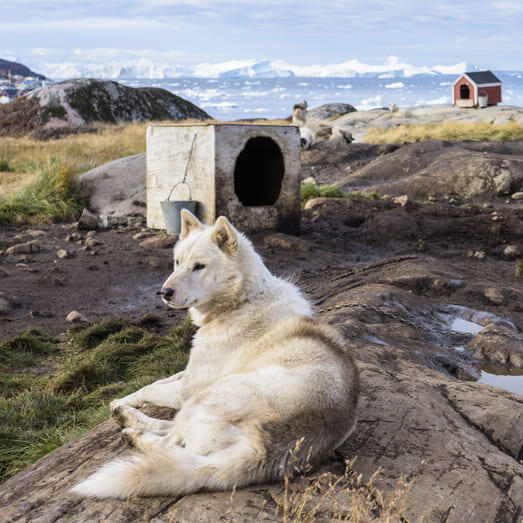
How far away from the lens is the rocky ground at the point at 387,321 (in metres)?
2.55

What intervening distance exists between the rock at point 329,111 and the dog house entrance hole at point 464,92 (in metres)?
7.76

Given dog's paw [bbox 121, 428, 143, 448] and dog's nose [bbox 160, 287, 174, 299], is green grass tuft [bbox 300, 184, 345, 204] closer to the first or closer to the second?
dog's nose [bbox 160, 287, 174, 299]

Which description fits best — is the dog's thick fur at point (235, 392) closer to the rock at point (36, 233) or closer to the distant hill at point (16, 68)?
the rock at point (36, 233)

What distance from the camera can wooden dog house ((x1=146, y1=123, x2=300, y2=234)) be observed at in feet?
30.3

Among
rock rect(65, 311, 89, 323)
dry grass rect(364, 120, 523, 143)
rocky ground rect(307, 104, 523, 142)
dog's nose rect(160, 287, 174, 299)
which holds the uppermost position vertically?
rocky ground rect(307, 104, 523, 142)

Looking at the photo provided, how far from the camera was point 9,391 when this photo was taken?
193 inches

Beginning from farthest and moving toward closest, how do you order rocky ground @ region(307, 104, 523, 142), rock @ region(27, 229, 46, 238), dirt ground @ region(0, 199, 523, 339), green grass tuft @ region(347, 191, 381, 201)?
rocky ground @ region(307, 104, 523, 142), green grass tuft @ region(347, 191, 381, 201), rock @ region(27, 229, 46, 238), dirt ground @ region(0, 199, 523, 339)

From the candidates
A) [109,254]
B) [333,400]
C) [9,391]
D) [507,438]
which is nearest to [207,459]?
[333,400]

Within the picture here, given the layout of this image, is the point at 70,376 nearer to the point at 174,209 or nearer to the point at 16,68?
the point at 174,209

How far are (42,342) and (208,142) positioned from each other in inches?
172

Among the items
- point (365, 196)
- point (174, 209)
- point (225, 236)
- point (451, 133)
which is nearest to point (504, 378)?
point (225, 236)

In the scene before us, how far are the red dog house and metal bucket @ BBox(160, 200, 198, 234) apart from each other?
3008 cm

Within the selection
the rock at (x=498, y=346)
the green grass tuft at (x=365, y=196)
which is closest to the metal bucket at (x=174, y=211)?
the green grass tuft at (x=365, y=196)

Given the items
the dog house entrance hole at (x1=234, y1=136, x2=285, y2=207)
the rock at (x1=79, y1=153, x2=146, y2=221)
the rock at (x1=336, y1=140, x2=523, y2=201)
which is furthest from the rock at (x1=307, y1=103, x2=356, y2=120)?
the dog house entrance hole at (x1=234, y1=136, x2=285, y2=207)
